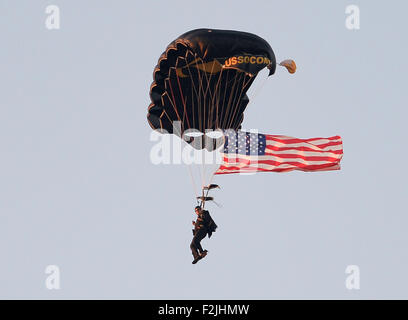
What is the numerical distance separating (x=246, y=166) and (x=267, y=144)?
1.23 meters

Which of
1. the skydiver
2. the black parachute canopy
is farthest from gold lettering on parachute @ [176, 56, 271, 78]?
the skydiver

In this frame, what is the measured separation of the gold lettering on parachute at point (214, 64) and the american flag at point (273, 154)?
2516mm

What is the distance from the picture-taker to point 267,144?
36375mm

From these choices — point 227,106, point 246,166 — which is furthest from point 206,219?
Answer: point 227,106

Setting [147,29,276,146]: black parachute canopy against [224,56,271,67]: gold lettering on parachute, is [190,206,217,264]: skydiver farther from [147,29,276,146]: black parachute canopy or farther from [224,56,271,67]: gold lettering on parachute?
[224,56,271,67]: gold lettering on parachute

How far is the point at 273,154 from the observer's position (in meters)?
36.3

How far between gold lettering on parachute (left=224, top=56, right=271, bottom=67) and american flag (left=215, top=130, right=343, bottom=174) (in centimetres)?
313

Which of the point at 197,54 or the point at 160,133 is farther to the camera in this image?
the point at 160,133

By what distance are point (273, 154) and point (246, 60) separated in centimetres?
404

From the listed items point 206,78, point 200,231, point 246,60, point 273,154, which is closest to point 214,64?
point 206,78

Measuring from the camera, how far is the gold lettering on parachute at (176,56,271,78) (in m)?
34.5

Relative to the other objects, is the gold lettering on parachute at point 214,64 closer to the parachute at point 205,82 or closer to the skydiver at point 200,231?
the parachute at point 205,82

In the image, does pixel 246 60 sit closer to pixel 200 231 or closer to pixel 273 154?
pixel 273 154
